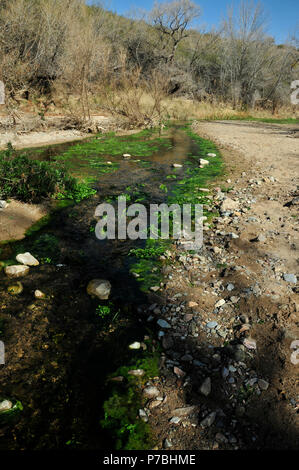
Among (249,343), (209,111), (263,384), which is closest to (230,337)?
(249,343)

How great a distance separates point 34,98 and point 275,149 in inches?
380

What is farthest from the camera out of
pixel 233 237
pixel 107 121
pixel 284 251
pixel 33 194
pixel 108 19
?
pixel 108 19

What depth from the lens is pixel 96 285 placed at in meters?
3.23

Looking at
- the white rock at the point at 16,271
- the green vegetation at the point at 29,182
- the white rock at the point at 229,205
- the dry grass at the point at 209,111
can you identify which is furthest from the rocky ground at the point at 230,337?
the dry grass at the point at 209,111

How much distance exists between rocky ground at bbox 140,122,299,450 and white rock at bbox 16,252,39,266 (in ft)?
5.07

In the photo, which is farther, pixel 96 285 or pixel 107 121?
pixel 107 121

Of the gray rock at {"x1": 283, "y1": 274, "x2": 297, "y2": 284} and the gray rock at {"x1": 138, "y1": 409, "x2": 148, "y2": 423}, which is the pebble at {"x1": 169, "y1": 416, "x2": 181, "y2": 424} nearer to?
the gray rock at {"x1": 138, "y1": 409, "x2": 148, "y2": 423}

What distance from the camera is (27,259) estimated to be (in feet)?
11.9

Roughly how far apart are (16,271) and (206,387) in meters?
2.34

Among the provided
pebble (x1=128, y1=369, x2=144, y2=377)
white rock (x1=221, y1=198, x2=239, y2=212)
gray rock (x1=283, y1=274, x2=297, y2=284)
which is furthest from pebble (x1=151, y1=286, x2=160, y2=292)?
white rock (x1=221, y1=198, x2=239, y2=212)

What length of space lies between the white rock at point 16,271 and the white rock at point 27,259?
10cm

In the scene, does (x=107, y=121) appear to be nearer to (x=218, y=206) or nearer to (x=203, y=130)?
(x=203, y=130)

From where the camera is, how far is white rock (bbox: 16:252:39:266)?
3.59 metres
